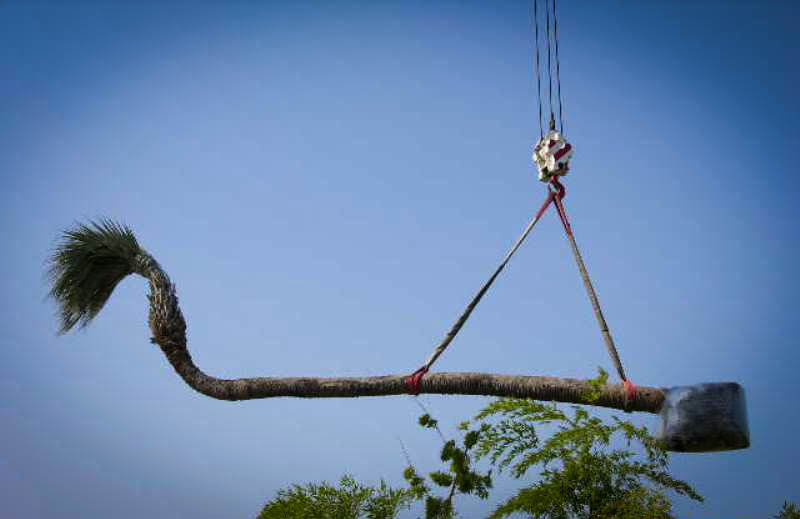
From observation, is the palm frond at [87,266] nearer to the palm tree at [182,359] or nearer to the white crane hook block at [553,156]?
the palm tree at [182,359]

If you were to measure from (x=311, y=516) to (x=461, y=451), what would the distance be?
1284 millimetres

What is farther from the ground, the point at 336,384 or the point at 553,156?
the point at 553,156

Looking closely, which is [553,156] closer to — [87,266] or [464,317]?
[464,317]

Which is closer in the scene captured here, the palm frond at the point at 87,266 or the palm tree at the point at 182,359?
the palm tree at the point at 182,359

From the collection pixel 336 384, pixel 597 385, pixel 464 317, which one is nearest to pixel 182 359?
pixel 336 384

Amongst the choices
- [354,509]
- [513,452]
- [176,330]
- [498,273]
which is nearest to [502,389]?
[513,452]

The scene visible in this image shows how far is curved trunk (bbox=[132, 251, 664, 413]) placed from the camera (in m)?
4.78

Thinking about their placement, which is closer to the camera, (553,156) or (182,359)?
(553,156)

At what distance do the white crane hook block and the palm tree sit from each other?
124 centimetres

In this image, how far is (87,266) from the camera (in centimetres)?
623

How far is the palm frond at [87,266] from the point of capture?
20.3 feet

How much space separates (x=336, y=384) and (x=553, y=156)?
1.93 metres

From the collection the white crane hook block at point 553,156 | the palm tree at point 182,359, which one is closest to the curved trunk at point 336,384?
the palm tree at point 182,359

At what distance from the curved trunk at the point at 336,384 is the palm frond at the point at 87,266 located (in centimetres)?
20
